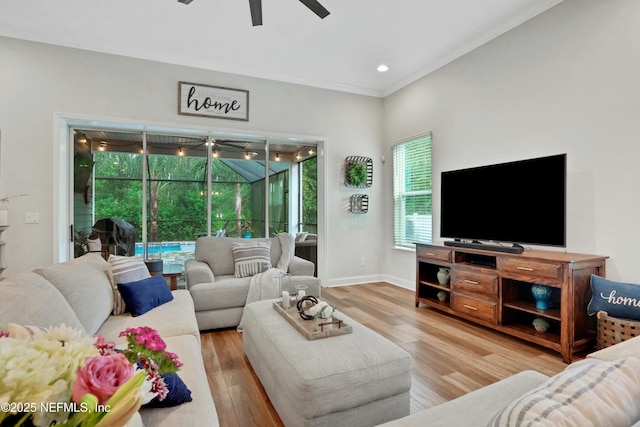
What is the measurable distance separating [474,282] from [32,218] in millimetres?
4848

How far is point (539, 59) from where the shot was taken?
3.28 meters

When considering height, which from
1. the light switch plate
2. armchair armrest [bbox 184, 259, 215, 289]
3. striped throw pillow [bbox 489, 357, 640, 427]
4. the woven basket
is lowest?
the woven basket

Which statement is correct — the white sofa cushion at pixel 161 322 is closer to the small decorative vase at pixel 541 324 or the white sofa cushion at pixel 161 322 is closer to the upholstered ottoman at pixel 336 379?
the upholstered ottoman at pixel 336 379

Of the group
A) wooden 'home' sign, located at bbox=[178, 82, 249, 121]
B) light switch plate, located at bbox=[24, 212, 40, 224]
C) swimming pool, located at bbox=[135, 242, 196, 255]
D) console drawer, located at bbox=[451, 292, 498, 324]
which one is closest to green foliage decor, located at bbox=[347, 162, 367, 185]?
wooden 'home' sign, located at bbox=[178, 82, 249, 121]

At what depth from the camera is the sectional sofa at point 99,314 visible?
120 centimetres

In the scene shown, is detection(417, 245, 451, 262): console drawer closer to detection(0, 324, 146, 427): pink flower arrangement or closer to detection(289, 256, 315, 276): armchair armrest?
detection(289, 256, 315, 276): armchair armrest

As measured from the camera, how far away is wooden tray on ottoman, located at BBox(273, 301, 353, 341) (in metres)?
1.92

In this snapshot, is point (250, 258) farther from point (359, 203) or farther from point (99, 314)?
point (359, 203)

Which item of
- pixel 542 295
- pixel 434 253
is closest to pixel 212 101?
pixel 434 253

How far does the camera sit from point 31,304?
1303 mm

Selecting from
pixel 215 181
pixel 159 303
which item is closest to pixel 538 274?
pixel 159 303

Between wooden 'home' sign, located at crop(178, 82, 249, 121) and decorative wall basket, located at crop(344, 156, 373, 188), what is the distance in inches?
67.4

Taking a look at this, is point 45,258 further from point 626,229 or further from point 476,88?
point 626,229

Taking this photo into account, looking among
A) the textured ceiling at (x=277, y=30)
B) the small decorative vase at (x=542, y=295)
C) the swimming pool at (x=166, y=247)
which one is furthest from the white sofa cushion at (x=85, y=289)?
the small decorative vase at (x=542, y=295)
